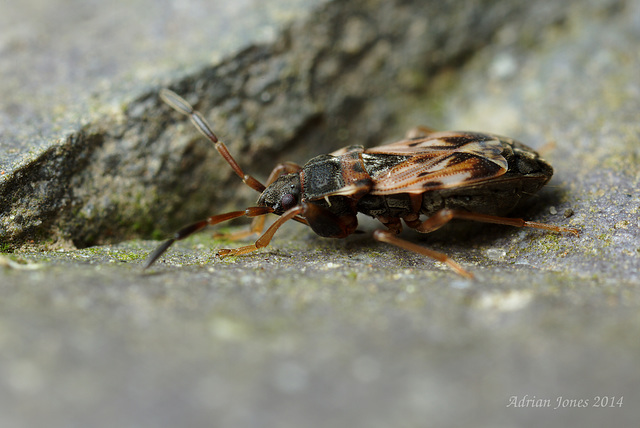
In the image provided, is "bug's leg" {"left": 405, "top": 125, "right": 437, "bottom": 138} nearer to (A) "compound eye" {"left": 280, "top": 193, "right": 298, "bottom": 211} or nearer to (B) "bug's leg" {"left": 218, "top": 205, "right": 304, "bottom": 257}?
(A) "compound eye" {"left": 280, "top": 193, "right": 298, "bottom": 211}

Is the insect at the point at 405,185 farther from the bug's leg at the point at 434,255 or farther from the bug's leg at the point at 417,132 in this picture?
the bug's leg at the point at 417,132

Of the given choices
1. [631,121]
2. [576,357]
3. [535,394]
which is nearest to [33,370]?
[535,394]

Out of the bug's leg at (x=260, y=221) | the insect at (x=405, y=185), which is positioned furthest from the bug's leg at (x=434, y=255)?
the bug's leg at (x=260, y=221)

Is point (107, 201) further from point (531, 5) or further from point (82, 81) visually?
point (531, 5)

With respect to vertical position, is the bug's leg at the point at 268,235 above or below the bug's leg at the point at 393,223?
above

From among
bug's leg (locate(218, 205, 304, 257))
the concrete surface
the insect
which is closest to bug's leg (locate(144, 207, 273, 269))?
the insect

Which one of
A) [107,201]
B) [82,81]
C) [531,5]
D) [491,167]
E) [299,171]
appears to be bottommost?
[491,167]
